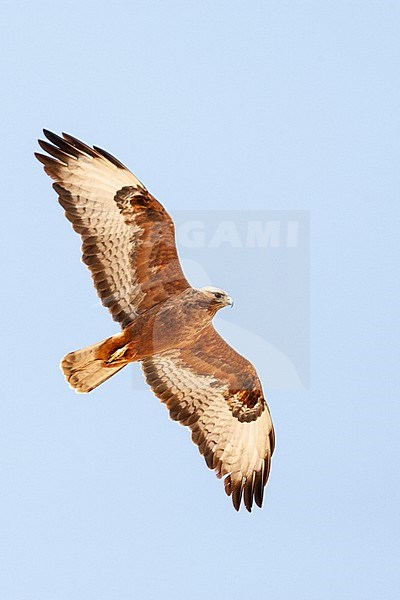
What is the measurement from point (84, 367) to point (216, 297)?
1.81 meters

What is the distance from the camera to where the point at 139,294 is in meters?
16.8

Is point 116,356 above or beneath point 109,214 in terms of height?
beneath

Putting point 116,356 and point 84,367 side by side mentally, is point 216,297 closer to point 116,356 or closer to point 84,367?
point 116,356

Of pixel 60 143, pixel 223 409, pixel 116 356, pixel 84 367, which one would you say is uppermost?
pixel 60 143

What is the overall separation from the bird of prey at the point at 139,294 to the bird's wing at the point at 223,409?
0.06ft

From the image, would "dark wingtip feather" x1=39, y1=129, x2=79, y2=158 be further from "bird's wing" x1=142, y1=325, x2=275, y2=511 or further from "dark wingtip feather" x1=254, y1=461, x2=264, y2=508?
"dark wingtip feather" x1=254, y1=461, x2=264, y2=508

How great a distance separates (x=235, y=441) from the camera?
17703 millimetres

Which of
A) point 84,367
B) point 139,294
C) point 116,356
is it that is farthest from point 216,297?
point 84,367

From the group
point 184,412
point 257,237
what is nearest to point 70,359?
point 184,412

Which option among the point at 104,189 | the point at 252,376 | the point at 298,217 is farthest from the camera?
the point at 298,217

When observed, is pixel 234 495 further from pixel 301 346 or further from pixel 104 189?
pixel 104 189

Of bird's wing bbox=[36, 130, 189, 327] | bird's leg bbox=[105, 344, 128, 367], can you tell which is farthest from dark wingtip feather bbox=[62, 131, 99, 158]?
bird's leg bbox=[105, 344, 128, 367]

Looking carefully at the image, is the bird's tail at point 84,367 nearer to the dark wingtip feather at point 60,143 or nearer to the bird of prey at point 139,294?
the bird of prey at point 139,294

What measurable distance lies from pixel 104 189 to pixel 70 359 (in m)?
2.09
